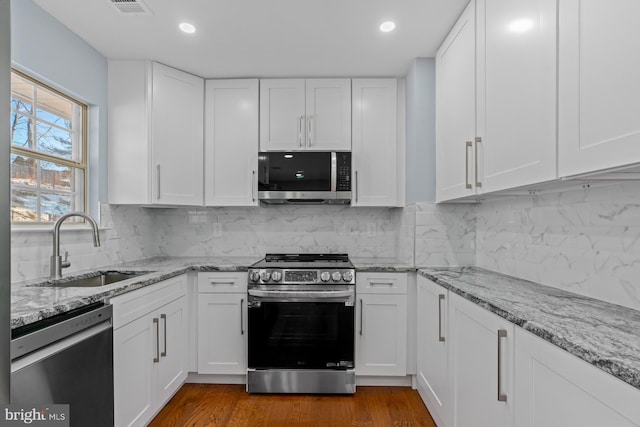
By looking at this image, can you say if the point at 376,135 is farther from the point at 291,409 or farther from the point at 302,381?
the point at 291,409

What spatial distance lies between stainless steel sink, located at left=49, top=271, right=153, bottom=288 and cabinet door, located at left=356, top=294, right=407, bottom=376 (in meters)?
1.55

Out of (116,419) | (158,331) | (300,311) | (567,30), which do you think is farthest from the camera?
(300,311)

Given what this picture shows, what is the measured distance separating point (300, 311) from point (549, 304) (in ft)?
5.15

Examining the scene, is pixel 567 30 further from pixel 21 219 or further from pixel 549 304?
pixel 21 219

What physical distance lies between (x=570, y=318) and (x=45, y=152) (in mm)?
2777

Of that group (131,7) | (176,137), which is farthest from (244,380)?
(131,7)

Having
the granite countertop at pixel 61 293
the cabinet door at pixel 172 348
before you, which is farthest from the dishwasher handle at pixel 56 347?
the cabinet door at pixel 172 348

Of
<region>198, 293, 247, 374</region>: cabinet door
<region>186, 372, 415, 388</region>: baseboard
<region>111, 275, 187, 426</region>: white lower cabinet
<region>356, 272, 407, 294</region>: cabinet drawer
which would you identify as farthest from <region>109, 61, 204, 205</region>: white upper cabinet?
<region>356, 272, 407, 294</region>: cabinet drawer

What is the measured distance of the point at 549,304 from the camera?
1.35 metres

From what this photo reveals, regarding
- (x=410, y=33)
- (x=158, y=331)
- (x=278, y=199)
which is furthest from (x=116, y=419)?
(x=410, y=33)

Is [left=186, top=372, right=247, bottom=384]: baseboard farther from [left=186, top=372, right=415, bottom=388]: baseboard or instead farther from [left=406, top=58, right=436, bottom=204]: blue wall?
[left=406, top=58, right=436, bottom=204]: blue wall

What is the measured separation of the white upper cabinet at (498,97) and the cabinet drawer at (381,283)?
69cm

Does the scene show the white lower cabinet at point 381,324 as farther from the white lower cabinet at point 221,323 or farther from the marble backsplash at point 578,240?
the white lower cabinet at point 221,323

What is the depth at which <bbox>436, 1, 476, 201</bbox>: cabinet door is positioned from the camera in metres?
1.92
